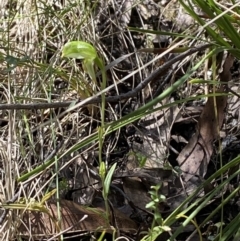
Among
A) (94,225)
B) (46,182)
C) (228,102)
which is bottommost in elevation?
(94,225)

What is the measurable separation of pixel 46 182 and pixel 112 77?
1.45 ft

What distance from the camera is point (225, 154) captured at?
159 cm

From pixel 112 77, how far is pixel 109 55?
113mm

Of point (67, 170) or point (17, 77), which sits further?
point (17, 77)

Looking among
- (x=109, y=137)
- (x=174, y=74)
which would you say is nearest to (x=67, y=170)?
(x=109, y=137)

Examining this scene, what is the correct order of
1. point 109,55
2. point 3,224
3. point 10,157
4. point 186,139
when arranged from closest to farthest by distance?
point 3,224, point 10,157, point 186,139, point 109,55

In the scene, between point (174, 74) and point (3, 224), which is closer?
point (3, 224)

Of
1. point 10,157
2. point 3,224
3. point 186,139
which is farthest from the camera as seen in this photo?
point 186,139

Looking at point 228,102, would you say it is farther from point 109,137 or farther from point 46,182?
point 46,182

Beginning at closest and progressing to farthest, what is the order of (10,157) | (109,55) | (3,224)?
1. (3,224)
2. (10,157)
3. (109,55)

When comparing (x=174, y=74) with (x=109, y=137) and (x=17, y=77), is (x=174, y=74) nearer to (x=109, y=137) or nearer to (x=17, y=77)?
(x=109, y=137)

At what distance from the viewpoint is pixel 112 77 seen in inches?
68.9

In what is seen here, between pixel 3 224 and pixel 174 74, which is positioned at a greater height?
pixel 174 74

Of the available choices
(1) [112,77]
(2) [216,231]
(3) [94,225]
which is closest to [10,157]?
(3) [94,225]
